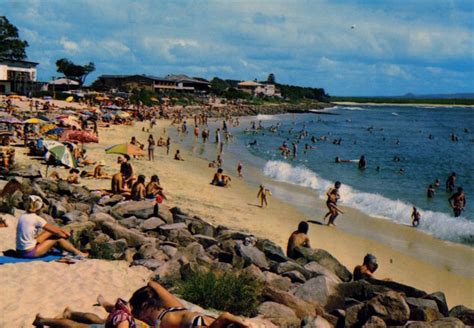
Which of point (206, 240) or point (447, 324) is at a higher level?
point (447, 324)

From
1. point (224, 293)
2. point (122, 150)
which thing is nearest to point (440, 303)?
point (224, 293)

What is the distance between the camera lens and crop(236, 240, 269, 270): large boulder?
838 centimetres

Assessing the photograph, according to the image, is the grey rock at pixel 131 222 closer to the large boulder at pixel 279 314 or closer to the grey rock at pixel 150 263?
the grey rock at pixel 150 263

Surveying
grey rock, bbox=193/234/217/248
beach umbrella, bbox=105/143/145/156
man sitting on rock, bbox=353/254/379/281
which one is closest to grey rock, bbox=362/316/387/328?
man sitting on rock, bbox=353/254/379/281

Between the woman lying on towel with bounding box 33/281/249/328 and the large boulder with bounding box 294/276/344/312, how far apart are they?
7.50 ft

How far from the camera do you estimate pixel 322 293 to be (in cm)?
729

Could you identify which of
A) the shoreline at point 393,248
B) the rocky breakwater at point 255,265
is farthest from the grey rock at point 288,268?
the shoreline at point 393,248

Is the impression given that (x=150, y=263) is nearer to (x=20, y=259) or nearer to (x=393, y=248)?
(x=20, y=259)

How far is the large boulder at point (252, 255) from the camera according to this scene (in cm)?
838

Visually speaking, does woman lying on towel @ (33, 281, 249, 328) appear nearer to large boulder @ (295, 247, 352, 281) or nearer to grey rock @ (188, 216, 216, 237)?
large boulder @ (295, 247, 352, 281)

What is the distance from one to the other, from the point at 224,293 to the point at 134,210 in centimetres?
A: 496

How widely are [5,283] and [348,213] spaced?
13.6 m

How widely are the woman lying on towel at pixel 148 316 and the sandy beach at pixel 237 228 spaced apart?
600 millimetres

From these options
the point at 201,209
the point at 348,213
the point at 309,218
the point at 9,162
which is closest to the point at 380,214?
the point at 348,213
